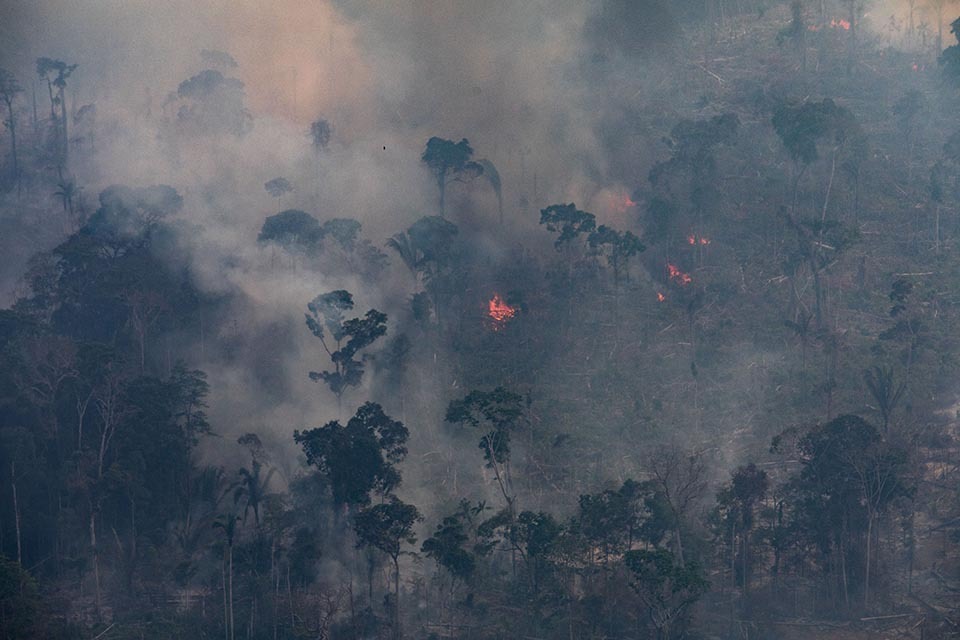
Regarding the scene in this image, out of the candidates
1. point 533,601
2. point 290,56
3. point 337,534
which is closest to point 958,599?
point 533,601

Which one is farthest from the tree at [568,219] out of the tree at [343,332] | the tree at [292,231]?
the tree at [292,231]

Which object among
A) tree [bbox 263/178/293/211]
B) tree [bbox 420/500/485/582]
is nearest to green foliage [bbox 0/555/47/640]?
tree [bbox 420/500/485/582]

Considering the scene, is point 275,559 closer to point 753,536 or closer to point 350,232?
point 753,536

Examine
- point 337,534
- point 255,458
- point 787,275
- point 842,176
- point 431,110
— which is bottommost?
point 337,534

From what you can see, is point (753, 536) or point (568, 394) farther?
point (568, 394)

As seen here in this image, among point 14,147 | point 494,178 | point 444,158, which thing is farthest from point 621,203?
point 14,147

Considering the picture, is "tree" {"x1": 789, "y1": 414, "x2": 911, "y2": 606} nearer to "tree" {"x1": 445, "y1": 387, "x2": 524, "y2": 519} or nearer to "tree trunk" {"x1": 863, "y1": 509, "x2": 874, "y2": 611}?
"tree trunk" {"x1": 863, "y1": 509, "x2": 874, "y2": 611}

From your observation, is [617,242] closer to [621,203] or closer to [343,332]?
[621,203]
